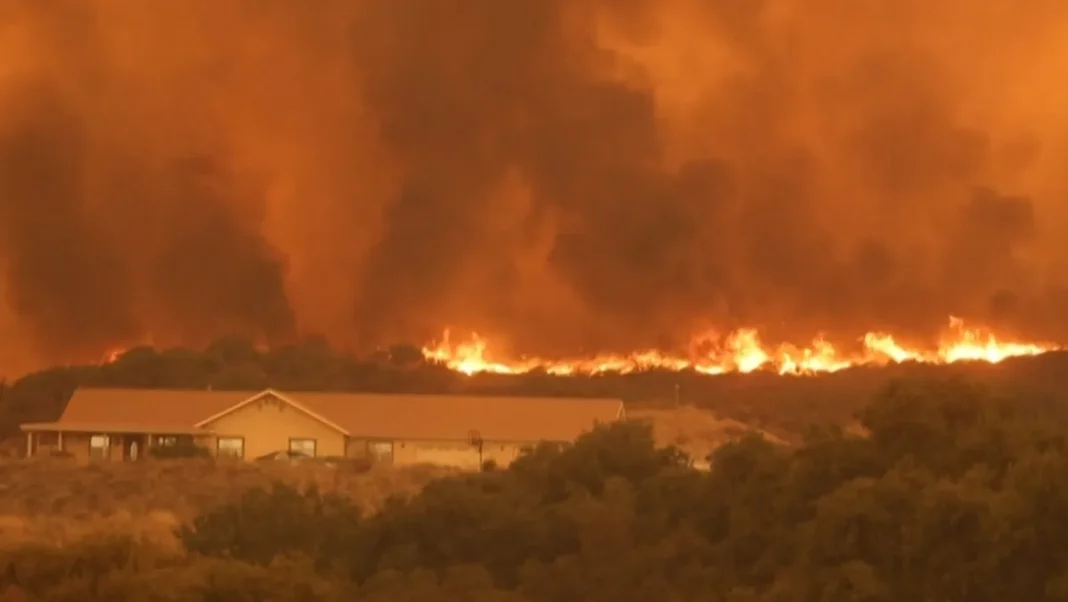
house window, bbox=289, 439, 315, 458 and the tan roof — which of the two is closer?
house window, bbox=289, 439, 315, 458

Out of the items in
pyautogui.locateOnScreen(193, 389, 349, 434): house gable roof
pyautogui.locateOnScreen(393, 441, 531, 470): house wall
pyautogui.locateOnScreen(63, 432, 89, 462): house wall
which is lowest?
pyautogui.locateOnScreen(393, 441, 531, 470): house wall

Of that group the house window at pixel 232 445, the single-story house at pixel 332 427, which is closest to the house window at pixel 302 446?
the single-story house at pixel 332 427

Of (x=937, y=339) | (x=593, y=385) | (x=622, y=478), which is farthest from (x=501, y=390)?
(x=622, y=478)

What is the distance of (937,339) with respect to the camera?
216 ft

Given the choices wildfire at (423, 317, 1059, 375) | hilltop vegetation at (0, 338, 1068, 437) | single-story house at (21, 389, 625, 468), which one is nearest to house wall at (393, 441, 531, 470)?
single-story house at (21, 389, 625, 468)

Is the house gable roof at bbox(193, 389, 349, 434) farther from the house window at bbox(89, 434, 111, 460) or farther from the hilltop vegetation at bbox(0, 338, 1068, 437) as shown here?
the hilltop vegetation at bbox(0, 338, 1068, 437)

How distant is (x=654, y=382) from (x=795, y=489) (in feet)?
142

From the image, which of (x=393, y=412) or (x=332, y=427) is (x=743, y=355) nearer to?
(x=393, y=412)

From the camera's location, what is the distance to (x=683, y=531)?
76.7ft

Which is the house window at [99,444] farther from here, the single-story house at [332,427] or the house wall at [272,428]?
the house wall at [272,428]

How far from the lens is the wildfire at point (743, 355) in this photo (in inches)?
2606

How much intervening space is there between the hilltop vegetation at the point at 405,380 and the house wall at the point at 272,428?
417 inches

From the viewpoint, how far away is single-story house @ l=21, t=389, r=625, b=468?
5038 centimetres

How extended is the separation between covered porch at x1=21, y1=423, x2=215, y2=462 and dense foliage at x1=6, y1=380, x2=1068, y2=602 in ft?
80.0
